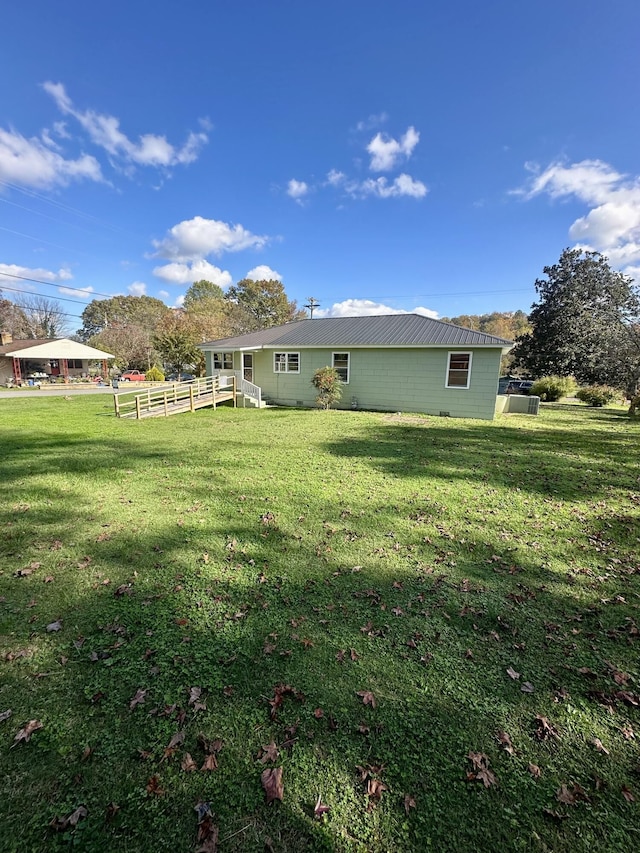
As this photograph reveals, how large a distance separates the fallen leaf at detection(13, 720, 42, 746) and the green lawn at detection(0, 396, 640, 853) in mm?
38

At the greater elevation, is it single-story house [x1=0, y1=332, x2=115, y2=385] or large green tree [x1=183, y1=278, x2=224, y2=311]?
large green tree [x1=183, y1=278, x2=224, y2=311]

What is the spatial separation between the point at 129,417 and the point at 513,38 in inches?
667

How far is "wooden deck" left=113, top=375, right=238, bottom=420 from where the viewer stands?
14.2m

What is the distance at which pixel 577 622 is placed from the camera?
309 cm

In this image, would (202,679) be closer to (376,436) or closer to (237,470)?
(237,470)

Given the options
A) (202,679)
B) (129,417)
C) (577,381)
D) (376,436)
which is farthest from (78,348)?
(577,381)

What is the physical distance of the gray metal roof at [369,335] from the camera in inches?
583

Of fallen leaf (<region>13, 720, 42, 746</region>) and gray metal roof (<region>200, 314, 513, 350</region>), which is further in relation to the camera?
gray metal roof (<region>200, 314, 513, 350</region>)

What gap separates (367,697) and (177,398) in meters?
15.4

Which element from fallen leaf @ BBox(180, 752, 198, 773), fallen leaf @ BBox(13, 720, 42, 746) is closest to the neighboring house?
fallen leaf @ BBox(180, 752, 198, 773)

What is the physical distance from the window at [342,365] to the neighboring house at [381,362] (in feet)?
0.15

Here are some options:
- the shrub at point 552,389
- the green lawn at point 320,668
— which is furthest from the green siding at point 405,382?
the shrub at point 552,389

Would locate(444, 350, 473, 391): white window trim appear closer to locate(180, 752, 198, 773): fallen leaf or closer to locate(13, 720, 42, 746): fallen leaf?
locate(180, 752, 198, 773): fallen leaf

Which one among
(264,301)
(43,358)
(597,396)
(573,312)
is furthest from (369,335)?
(264,301)
